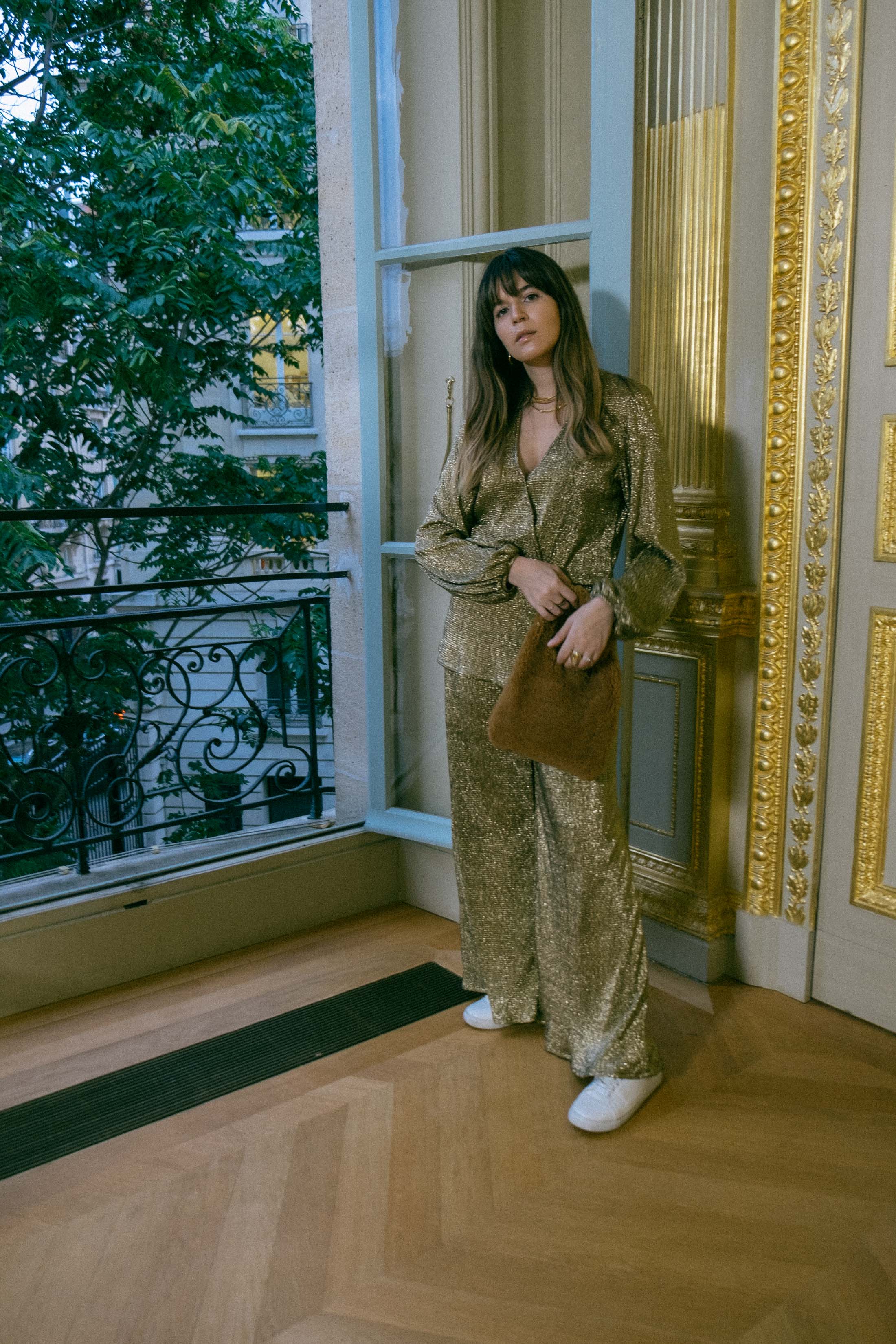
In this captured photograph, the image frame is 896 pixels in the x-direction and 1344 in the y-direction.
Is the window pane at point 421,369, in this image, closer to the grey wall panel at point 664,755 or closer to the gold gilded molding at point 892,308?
the grey wall panel at point 664,755

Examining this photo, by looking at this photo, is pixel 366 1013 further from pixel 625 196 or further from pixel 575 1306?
pixel 625 196

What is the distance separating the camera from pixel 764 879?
2.22 meters

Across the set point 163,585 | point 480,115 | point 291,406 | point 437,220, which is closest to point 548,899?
point 163,585

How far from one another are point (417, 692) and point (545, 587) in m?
0.90

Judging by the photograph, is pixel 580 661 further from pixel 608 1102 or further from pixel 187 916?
pixel 187 916

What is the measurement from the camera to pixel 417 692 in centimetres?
256

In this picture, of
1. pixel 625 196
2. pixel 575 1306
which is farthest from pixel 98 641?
pixel 575 1306

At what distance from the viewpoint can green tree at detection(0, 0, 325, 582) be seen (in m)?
6.32

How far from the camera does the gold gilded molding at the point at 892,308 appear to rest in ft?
6.13

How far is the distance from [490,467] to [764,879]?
112 centimetres

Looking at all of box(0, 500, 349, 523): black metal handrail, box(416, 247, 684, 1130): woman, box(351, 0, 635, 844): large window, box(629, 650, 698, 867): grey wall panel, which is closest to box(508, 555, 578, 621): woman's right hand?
box(416, 247, 684, 1130): woman

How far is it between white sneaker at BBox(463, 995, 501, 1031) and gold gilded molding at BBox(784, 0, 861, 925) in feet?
2.27

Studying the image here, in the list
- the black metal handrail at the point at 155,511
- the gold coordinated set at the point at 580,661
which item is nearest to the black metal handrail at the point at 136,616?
the black metal handrail at the point at 155,511

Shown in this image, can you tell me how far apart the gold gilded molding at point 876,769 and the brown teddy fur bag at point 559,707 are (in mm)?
629
